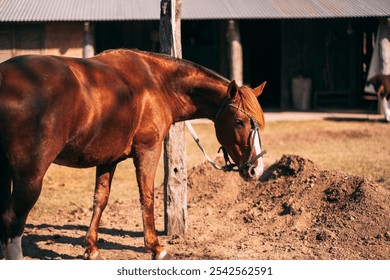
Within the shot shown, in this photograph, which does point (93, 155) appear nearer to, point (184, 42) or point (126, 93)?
point (126, 93)

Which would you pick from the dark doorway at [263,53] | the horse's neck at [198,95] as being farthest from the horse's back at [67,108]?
the dark doorway at [263,53]

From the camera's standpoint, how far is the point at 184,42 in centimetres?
2183

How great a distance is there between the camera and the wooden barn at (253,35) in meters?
18.5

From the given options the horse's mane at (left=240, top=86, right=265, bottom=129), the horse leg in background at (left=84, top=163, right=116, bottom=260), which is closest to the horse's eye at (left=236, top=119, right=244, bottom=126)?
the horse's mane at (left=240, top=86, right=265, bottom=129)

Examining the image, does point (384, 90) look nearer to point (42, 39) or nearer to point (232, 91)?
point (42, 39)

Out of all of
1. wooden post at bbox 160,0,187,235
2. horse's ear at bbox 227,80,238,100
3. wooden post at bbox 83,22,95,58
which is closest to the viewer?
horse's ear at bbox 227,80,238,100

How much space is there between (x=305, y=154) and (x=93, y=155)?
7968 mm

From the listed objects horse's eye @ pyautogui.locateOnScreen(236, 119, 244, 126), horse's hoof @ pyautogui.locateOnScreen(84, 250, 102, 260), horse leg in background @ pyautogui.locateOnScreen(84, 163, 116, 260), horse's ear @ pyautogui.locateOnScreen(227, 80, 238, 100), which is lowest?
horse's hoof @ pyautogui.locateOnScreen(84, 250, 102, 260)

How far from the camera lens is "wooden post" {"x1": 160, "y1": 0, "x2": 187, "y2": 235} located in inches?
301

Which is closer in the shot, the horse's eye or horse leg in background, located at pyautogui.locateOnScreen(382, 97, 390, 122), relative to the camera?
the horse's eye

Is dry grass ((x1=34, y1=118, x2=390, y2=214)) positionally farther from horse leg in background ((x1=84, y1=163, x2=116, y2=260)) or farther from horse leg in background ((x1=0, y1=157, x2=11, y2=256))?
horse leg in background ((x1=0, y1=157, x2=11, y2=256))

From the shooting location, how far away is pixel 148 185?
20.9 feet

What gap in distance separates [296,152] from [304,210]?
563cm

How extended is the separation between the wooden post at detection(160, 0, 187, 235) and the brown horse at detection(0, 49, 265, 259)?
1046mm
